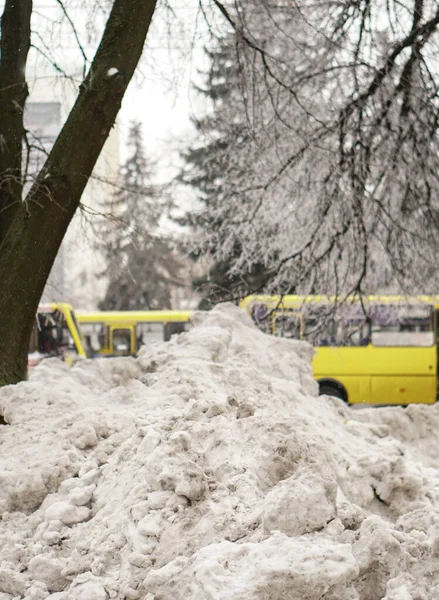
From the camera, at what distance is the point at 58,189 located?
4969mm

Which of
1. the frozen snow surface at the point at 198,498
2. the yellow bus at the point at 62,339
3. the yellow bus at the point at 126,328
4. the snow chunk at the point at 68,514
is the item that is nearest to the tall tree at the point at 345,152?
the frozen snow surface at the point at 198,498

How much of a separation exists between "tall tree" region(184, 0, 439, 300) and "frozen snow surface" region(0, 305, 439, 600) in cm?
306

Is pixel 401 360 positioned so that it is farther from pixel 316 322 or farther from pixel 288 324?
pixel 316 322

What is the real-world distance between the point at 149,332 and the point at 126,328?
562mm

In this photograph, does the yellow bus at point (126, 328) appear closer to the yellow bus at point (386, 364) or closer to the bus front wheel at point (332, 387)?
the bus front wheel at point (332, 387)

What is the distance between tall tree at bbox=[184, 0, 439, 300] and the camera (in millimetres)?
7312

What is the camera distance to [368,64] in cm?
723

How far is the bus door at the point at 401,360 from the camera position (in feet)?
50.0

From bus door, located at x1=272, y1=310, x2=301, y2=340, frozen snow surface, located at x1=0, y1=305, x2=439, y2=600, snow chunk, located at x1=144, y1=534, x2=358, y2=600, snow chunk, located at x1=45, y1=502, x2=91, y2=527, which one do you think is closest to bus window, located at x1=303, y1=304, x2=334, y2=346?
bus door, located at x1=272, y1=310, x2=301, y2=340

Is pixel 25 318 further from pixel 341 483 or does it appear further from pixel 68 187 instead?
pixel 341 483

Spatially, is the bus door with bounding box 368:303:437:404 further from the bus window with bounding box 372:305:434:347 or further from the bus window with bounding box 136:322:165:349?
the bus window with bounding box 136:322:165:349

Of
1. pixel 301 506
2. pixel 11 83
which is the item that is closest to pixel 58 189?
pixel 11 83

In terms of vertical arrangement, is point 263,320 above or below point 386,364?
above

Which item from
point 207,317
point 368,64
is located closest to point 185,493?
point 207,317
